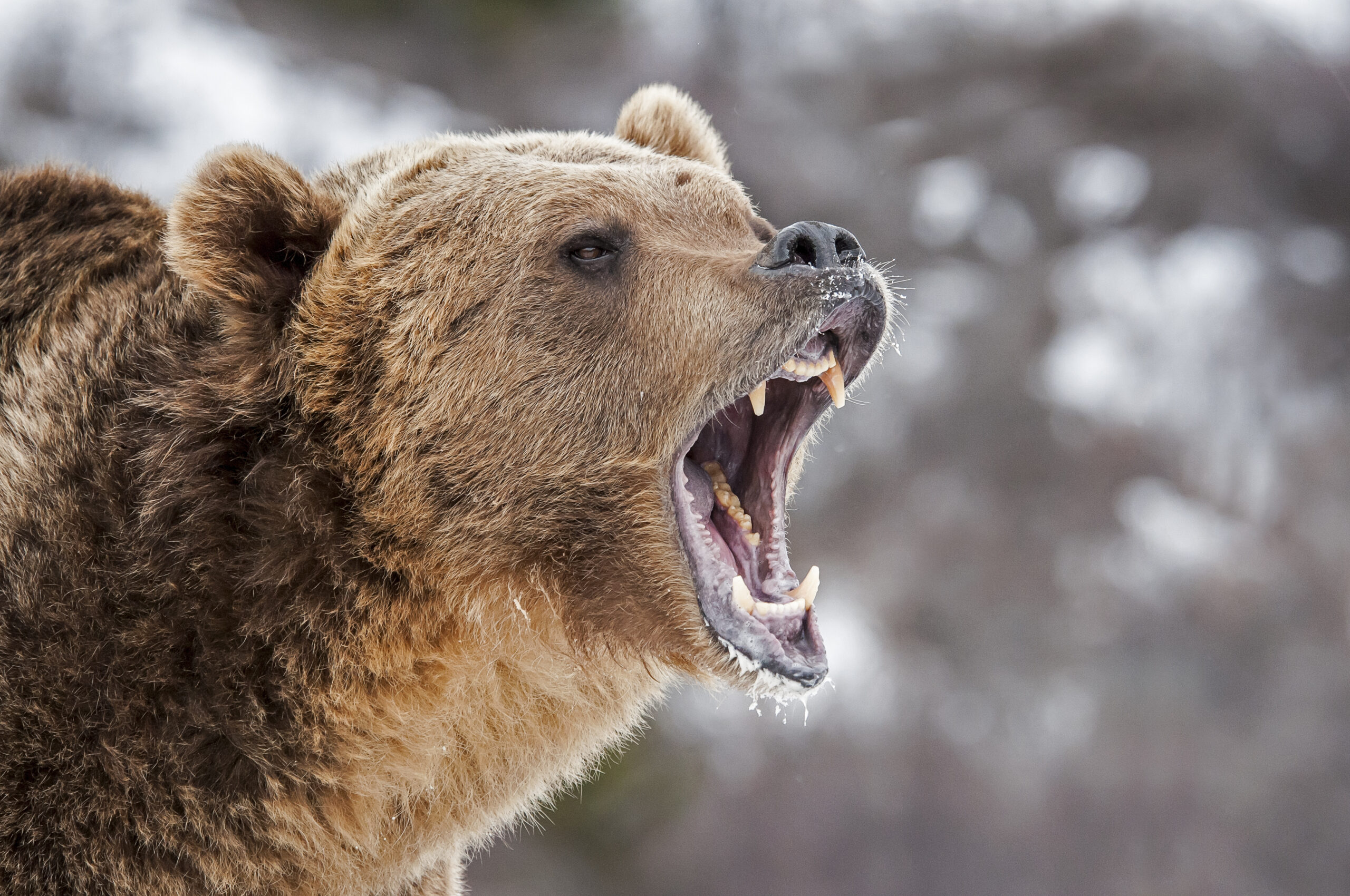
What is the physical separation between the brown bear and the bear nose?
0.01 metres

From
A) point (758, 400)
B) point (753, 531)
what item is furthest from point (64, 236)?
point (753, 531)

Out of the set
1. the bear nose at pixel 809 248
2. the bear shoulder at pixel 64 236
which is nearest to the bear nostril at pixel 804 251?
the bear nose at pixel 809 248

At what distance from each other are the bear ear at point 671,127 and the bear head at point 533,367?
0.81 metres

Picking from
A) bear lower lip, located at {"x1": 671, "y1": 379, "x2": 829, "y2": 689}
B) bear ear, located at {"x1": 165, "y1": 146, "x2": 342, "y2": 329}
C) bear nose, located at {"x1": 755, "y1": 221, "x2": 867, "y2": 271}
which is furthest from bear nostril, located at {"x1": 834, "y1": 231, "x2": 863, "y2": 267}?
bear ear, located at {"x1": 165, "y1": 146, "x2": 342, "y2": 329}

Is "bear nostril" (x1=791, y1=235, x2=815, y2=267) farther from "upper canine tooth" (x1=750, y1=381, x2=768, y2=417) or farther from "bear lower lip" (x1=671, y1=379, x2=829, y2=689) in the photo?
"bear lower lip" (x1=671, y1=379, x2=829, y2=689)

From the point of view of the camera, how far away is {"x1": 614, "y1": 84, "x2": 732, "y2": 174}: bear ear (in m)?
3.77

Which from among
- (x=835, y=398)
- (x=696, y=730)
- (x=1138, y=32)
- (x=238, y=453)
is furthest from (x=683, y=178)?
(x=1138, y=32)

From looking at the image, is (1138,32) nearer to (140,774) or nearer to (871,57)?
(871,57)

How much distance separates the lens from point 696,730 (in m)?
10.8

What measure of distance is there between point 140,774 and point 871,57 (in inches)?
467

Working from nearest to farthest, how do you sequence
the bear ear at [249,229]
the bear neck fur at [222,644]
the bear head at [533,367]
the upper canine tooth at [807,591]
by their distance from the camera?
the bear neck fur at [222,644] < the bear ear at [249,229] < the bear head at [533,367] < the upper canine tooth at [807,591]

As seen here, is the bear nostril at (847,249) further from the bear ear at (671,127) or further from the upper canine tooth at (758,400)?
the bear ear at (671,127)

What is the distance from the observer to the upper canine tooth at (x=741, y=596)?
116 inches

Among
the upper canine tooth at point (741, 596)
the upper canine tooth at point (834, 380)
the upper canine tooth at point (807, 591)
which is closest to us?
the upper canine tooth at point (741, 596)
